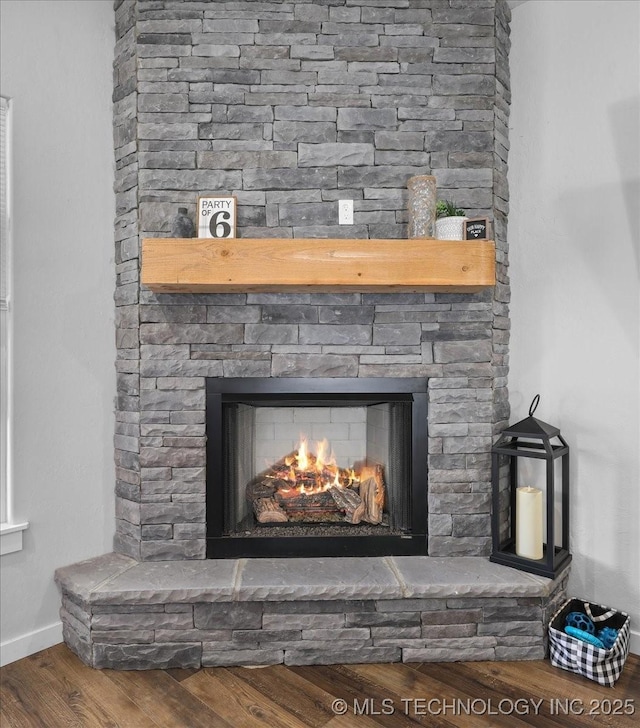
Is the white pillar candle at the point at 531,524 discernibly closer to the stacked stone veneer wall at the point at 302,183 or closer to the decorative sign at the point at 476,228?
the stacked stone veneer wall at the point at 302,183

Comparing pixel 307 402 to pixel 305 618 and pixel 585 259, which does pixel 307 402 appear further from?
pixel 585 259

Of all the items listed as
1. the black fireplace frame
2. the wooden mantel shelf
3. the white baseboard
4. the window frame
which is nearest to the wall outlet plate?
the wooden mantel shelf

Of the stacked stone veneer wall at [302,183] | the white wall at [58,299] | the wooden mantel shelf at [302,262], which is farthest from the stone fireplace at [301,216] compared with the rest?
the wooden mantel shelf at [302,262]

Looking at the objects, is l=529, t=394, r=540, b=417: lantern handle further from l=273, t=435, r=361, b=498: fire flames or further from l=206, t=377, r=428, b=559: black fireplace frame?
l=273, t=435, r=361, b=498: fire flames

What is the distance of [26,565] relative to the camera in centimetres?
199

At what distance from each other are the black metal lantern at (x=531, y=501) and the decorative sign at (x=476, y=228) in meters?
0.69

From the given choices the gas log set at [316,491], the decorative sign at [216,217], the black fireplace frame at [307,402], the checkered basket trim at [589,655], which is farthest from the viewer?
the gas log set at [316,491]

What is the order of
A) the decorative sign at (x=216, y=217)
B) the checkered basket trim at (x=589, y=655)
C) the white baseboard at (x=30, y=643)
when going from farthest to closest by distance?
1. the decorative sign at (x=216, y=217)
2. the white baseboard at (x=30, y=643)
3. the checkered basket trim at (x=589, y=655)

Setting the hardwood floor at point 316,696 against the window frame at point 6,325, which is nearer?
the hardwood floor at point 316,696

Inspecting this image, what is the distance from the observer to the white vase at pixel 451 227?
6.45 feet

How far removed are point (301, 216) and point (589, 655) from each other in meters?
1.91

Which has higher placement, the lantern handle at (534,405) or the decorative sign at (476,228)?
the decorative sign at (476,228)

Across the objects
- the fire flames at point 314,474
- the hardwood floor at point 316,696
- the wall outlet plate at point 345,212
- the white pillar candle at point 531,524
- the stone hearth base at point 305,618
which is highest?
the wall outlet plate at point 345,212

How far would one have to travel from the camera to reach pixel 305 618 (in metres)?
1.89
